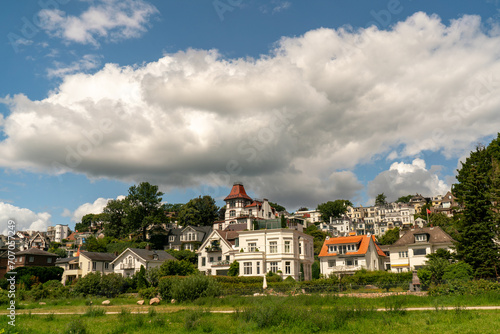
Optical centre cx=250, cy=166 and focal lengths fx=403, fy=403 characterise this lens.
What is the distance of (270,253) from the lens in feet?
181

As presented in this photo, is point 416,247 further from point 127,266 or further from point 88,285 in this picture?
point 127,266

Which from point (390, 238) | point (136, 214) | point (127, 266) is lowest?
point (127, 266)

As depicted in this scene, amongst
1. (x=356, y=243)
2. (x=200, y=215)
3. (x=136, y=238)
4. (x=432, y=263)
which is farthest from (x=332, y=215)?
(x=432, y=263)

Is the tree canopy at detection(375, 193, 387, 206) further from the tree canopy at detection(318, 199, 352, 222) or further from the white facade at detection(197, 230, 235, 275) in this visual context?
the white facade at detection(197, 230, 235, 275)

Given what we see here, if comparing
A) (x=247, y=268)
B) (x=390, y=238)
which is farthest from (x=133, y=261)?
(x=390, y=238)

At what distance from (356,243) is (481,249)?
68.9 feet

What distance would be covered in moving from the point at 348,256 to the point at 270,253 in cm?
1238

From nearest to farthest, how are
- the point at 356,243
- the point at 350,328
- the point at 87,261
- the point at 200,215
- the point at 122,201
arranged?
1. the point at 350,328
2. the point at 356,243
3. the point at 87,261
4. the point at 122,201
5. the point at 200,215

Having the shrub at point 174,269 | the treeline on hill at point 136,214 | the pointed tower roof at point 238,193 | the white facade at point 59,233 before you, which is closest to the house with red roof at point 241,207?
the pointed tower roof at point 238,193

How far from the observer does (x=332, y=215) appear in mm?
172250

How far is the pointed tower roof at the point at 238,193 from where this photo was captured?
374 ft

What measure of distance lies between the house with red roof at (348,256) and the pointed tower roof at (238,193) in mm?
53553

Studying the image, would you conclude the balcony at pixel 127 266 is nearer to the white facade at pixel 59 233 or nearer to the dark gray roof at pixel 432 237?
the dark gray roof at pixel 432 237

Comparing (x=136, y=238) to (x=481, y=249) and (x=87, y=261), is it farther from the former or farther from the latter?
(x=481, y=249)
